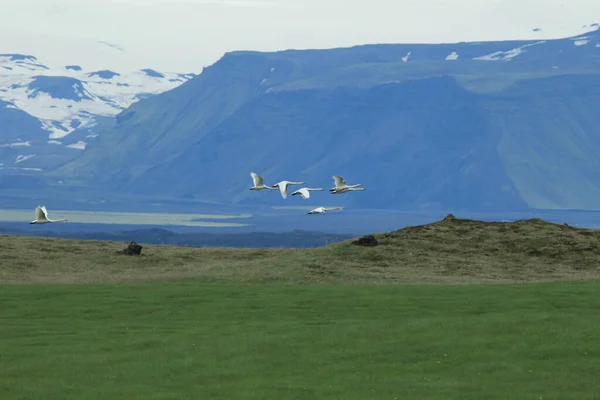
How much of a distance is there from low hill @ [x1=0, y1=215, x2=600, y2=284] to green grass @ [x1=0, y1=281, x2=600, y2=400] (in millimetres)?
→ 13269

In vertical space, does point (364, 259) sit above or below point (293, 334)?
above

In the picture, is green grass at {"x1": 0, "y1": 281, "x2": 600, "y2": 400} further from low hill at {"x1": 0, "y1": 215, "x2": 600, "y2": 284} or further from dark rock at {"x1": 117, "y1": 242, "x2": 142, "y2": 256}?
dark rock at {"x1": 117, "y1": 242, "x2": 142, "y2": 256}

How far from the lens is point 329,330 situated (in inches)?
1373

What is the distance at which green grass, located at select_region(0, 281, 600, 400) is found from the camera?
26453mm

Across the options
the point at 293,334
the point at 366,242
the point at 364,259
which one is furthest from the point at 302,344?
the point at 366,242

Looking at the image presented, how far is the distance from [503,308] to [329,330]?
8595 millimetres

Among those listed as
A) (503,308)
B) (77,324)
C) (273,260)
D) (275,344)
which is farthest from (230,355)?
(273,260)

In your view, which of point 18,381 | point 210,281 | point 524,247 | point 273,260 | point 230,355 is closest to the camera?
point 18,381

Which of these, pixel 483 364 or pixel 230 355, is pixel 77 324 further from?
pixel 483 364

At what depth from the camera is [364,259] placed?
6781 cm

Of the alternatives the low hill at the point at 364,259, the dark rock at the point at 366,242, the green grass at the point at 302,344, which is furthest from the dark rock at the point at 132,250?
the green grass at the point at 302,344

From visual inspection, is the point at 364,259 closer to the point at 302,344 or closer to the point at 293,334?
the point at 293,334

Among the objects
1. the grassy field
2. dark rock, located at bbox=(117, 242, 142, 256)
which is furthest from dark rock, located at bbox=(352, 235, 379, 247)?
dark rock, located at bbox=(117, 242, 142, 256)

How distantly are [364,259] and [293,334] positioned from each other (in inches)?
1344
